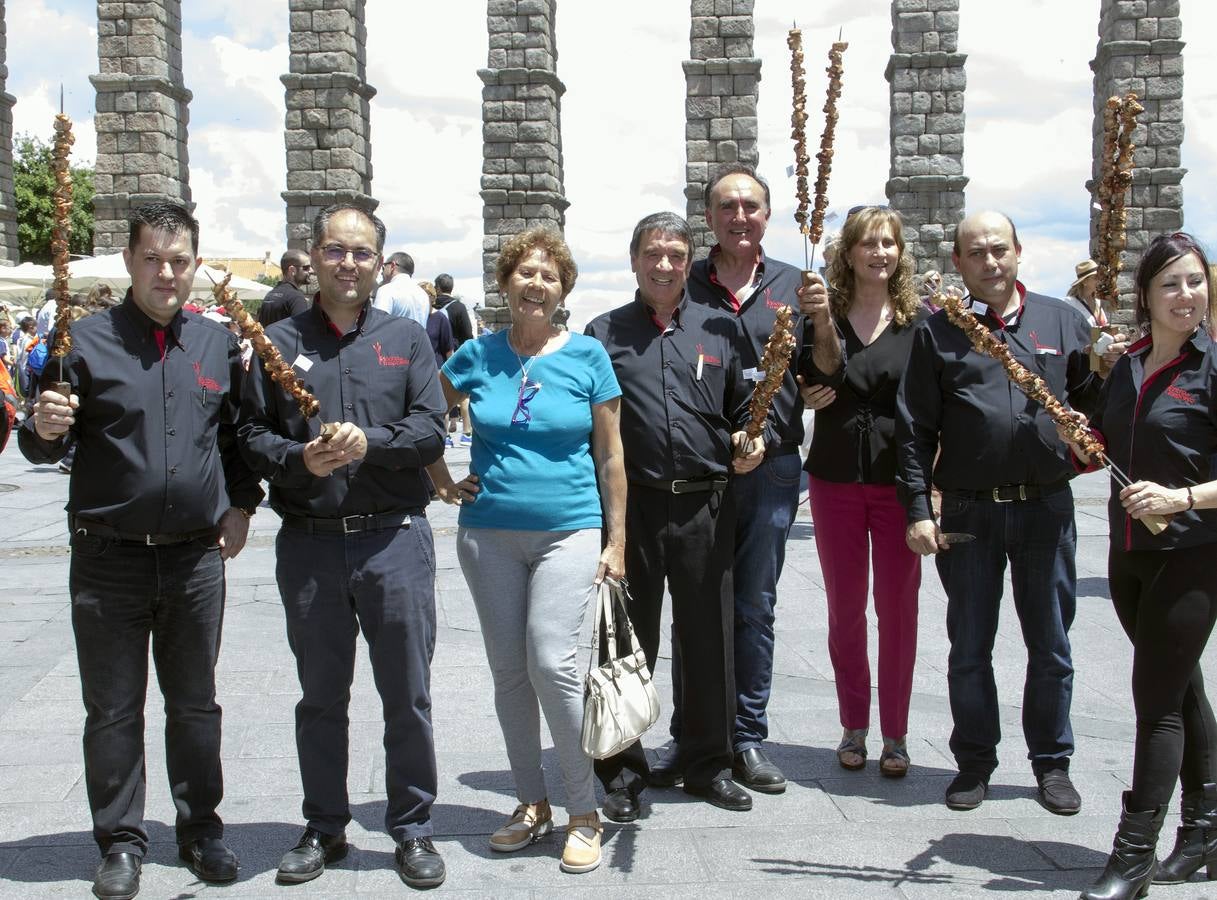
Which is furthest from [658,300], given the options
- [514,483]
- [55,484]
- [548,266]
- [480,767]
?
[55,484]

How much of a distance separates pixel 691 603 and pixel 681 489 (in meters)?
0.44

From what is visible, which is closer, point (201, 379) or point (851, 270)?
point (201, 379)

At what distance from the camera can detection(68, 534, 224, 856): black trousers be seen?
3906mm

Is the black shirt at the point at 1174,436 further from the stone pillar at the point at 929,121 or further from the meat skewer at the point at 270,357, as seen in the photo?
the stone pillar at the point at 929,121

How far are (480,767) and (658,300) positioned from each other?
6.64 feet

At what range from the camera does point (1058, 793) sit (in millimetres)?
4539

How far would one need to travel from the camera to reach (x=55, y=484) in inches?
571

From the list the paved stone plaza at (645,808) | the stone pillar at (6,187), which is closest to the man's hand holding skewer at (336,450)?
the paved stone plaza at (645,808)

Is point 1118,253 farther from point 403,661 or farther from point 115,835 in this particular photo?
point 115,835

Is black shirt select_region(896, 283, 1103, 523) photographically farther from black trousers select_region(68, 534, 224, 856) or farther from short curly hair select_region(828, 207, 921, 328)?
black trousers select_region(68, 534, 224, 856)

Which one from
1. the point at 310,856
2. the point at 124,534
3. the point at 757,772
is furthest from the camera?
the point at 757,772

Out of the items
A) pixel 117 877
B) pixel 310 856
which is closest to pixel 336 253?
pixel 310 856

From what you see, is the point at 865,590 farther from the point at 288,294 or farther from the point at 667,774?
the point at 288,294

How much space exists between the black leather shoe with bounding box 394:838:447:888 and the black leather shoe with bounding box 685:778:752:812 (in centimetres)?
112
